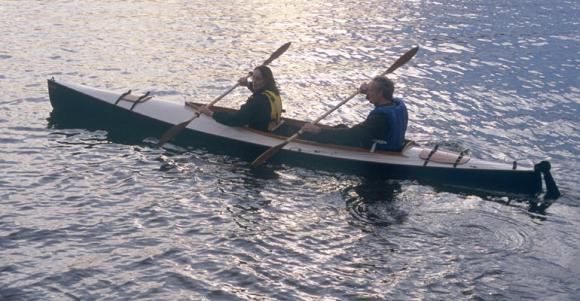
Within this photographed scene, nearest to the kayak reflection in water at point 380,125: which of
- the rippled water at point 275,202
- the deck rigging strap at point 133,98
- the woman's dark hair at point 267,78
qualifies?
the rippled water at point 275,202

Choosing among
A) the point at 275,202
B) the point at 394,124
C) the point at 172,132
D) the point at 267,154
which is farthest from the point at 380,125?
the point at 172,132

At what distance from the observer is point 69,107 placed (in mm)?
15547

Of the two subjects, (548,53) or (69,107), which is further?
(548,53)

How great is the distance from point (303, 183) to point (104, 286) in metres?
4.36

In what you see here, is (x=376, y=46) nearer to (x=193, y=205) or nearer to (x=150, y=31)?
(x=150, y=31)

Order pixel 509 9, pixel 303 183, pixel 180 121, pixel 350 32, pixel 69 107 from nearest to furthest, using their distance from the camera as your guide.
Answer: pixel 303 183 < pixel 180 121 < pixel 69 107 < pixel 350 32 < pixel 509 9

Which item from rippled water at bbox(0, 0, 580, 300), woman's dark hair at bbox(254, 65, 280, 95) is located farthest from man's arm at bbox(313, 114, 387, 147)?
woman's dark hair at bbox(254, 65, 280, 95)

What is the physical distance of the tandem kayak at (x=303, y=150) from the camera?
12109mm

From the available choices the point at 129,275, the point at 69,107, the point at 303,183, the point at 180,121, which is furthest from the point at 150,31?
the point at 129,275

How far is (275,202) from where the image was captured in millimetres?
11930

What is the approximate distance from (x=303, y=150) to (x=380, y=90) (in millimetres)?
1720

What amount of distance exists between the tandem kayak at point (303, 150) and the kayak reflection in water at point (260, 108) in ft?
0.60

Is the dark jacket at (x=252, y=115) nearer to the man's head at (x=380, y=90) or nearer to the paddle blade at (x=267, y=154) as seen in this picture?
the paddle blade at (x=267, y=154)

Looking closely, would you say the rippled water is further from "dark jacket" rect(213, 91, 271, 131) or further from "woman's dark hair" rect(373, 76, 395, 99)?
"woman's dark hair" rect(373, 76, 395, 99)
